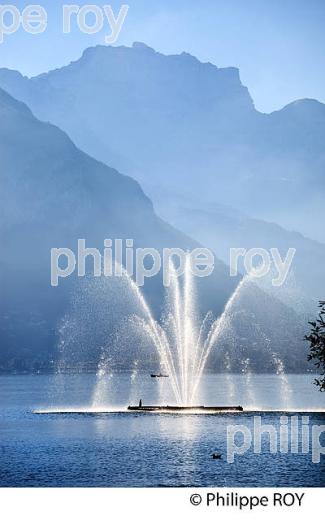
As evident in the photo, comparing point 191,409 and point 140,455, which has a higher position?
point 191,409

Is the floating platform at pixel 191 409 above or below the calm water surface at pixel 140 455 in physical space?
above

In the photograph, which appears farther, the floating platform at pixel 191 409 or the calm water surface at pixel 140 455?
the floating platform at pixel 191 409

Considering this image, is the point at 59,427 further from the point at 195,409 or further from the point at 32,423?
the point at 195,409

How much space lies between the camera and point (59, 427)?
77938 mm

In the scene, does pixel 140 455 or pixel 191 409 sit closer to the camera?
pixel 140 455

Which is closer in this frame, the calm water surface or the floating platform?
the calm water surface

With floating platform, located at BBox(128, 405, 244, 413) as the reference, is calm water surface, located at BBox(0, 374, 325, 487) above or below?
below
